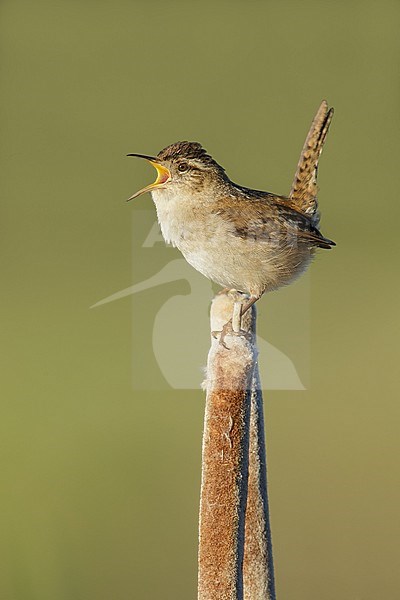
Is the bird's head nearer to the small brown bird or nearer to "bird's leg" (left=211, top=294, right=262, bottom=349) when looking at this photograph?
the small brown bird

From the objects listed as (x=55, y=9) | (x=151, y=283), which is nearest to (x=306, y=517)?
(x=151, y=283)

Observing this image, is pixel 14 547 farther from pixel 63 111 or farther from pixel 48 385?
pixel 63 111

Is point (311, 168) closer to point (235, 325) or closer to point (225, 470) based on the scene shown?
point (235, 325)

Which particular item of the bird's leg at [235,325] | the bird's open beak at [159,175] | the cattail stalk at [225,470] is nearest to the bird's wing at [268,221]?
the bird's open beak at [159,175]

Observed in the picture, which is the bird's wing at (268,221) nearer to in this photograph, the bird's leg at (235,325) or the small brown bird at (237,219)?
the small brown bird at (237,219)

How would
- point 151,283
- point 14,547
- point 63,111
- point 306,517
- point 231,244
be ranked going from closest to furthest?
point 231,244 < point 14,547 < point 151,283 < point 306,517 < point 63,111
